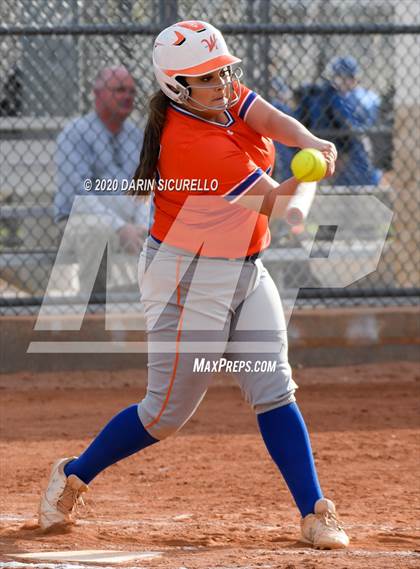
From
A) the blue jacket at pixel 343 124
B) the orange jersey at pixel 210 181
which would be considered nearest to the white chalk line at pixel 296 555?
the orange jersey at pixel 210 181

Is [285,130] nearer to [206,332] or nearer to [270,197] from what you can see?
[270,197]

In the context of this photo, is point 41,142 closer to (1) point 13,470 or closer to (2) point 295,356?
(2) point 295,356

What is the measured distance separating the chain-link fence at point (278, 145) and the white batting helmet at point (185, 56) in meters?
3.26

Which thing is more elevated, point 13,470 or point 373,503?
point 373,503

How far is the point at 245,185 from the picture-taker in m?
3.55

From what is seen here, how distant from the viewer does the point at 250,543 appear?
12.4 feet

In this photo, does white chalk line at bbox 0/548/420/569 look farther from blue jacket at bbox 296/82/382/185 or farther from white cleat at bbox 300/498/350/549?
blue jacket at bbox 296/82/382/185

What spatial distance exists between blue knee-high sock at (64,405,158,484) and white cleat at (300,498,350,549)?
62 cm

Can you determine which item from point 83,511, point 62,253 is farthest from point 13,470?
point 62,253

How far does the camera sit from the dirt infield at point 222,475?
3.73 metres

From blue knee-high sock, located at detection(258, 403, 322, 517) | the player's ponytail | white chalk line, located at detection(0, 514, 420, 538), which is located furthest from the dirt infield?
the player's ponytail

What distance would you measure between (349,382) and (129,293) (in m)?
1.55

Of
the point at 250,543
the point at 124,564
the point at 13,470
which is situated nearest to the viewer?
the point at 124,564

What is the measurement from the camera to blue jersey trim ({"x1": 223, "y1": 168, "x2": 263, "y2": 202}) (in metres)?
3.55
